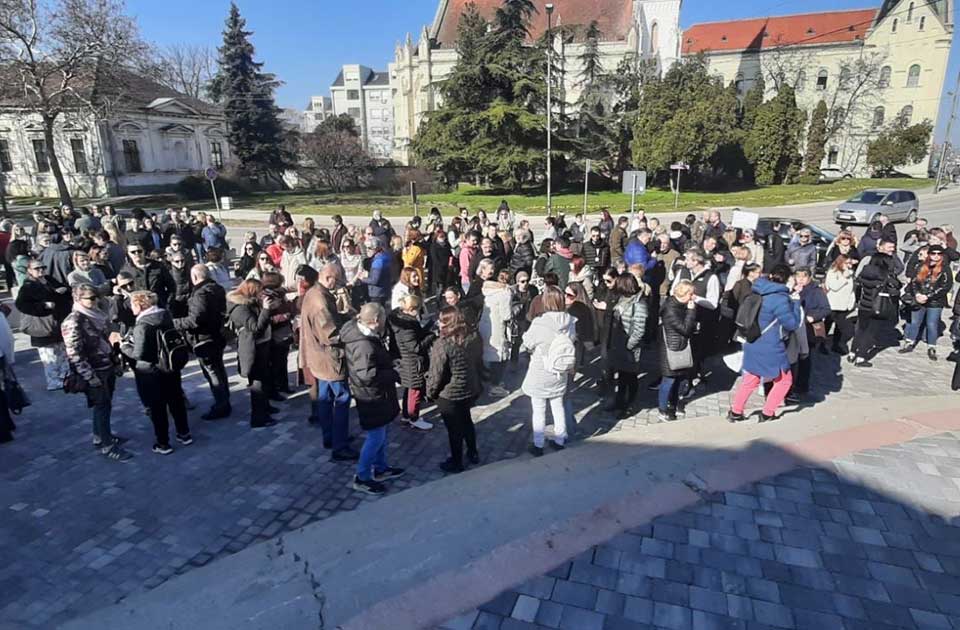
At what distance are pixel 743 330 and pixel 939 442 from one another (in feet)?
7.19

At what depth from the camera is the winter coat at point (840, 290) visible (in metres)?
7.99

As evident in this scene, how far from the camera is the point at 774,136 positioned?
4297 centimetres

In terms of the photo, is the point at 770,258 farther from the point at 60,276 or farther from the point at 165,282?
the point at 60,276

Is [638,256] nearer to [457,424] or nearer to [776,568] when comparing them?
[457,424]

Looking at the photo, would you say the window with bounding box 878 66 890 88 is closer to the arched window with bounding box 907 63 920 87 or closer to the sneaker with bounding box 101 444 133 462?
the arched window with bounding box 907 63 920 87

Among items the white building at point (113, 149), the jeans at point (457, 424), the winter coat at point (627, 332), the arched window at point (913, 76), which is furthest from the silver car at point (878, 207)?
the arched window at point (913, 76)

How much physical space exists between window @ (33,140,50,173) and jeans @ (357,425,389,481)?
167 ft

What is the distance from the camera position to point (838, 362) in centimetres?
831

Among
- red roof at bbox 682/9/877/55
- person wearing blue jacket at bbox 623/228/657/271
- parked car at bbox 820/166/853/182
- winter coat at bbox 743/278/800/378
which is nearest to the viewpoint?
winter coat at bbox 743/278/800/378

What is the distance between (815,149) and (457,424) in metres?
51.6

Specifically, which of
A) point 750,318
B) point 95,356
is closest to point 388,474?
point 95,356

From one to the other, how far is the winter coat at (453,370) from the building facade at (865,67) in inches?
2296

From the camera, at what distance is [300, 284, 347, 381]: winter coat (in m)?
5.43

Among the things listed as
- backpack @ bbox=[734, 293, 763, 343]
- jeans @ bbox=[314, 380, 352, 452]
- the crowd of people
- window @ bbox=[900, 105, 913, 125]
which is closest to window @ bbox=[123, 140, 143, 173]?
the crowd of people
